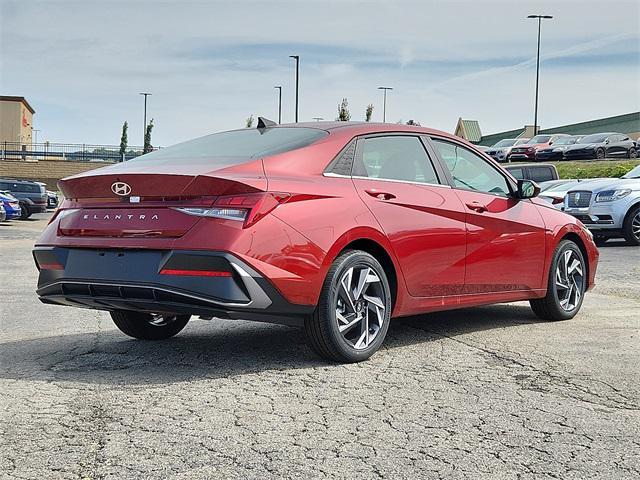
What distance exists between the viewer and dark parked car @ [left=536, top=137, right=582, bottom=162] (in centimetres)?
4803

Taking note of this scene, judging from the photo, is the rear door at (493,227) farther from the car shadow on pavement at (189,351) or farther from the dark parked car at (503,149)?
the dark parked car at (503,149)

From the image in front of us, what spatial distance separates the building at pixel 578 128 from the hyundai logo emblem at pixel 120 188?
51.6m

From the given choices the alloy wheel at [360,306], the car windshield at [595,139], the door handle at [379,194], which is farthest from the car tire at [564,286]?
the car windshield at [595,139]

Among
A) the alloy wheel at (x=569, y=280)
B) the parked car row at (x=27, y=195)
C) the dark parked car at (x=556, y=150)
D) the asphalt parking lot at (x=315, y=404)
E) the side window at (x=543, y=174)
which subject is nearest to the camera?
the asphalt parking lot at (x=315, y=404)

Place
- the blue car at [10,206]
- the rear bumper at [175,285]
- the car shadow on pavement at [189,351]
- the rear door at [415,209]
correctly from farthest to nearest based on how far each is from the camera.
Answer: the blue car at [10,206] < the rear door at [415,209] < the car shadow on pavement at [189,351] < the rear bumper at [175,285]

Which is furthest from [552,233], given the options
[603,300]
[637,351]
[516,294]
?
[603,300]

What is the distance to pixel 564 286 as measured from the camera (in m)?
7.76

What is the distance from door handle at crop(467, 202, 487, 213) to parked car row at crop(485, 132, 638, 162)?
41.8m

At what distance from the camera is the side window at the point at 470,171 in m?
6.84

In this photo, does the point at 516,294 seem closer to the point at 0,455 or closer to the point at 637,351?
the point at 637,351

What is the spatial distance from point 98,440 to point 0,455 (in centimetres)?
40

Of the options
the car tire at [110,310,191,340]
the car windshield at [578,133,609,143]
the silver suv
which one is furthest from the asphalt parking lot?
the car windshield at [578,133,609,143]

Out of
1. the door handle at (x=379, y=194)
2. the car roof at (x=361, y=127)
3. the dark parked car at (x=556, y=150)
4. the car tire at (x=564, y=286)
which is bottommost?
the car tire at (x=564, y=286)

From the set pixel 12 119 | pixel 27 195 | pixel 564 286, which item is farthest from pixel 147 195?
pixel 12 119
